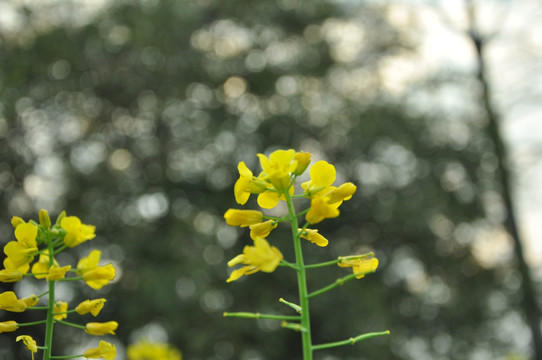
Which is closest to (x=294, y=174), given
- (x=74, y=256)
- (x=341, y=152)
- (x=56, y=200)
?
(x=74, y=256)

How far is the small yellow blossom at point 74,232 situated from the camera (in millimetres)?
1168

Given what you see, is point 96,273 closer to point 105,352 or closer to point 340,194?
point 105,352

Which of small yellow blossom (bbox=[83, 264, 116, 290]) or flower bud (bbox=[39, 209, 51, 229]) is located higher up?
flower bud (bbox=[39, 209, 51, 229])

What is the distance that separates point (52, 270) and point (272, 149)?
9913 millimetres

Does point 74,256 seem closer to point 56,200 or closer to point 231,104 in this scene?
point 56,200

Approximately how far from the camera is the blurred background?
9281 mm

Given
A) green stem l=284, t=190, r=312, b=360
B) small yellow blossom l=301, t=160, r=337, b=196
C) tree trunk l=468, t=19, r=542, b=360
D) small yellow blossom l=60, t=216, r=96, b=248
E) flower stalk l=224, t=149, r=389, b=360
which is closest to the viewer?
green stem l=284, t=190, r=312, b=360

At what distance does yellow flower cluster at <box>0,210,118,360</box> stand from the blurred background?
7.91m

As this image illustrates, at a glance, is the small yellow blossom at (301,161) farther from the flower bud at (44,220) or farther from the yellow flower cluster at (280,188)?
the flower bud at (44,220)

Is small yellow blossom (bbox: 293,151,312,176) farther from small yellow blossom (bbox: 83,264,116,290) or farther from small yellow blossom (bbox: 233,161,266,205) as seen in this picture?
small yellow blossom (bbox: 83,264,116,290)

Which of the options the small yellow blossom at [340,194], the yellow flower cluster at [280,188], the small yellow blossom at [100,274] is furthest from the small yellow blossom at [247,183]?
the small yellow blossom at [100,274]

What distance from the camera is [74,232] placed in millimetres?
1176

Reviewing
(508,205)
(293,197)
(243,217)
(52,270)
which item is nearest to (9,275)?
(52,270)

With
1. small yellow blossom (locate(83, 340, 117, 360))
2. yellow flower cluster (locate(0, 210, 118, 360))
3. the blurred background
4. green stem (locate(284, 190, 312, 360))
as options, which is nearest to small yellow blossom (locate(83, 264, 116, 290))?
yellow flower cluster (locate(0, 210, 118, 360))
